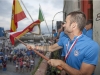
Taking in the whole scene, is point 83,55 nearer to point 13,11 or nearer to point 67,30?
point 67,30

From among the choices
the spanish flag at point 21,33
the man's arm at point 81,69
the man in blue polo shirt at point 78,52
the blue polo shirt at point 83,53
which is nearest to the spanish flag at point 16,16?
the spanish flag at point 21,33

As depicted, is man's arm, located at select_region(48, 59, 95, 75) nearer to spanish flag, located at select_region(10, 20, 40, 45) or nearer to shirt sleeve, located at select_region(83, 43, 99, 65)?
shirt sleeve, located at select_region(83, 43, 99, 65)

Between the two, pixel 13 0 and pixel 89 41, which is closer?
pixel 89 41

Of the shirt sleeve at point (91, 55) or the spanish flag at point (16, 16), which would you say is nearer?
the shirt sleeve at point (91, 55)

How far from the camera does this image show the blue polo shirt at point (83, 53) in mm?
1698

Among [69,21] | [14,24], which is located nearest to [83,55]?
[69,21]

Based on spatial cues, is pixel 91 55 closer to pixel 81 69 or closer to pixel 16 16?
pixel 81 69

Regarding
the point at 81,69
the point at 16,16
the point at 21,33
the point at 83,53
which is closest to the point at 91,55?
the point at 83,53

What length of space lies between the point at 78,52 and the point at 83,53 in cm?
6

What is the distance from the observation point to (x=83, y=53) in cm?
172

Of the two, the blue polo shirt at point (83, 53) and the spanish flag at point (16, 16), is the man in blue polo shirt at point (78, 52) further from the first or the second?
the spanish flag at point (16, 16)

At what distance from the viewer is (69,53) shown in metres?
1.87

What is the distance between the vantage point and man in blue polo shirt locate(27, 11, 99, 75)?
1.69 m

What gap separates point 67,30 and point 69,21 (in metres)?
0.12
